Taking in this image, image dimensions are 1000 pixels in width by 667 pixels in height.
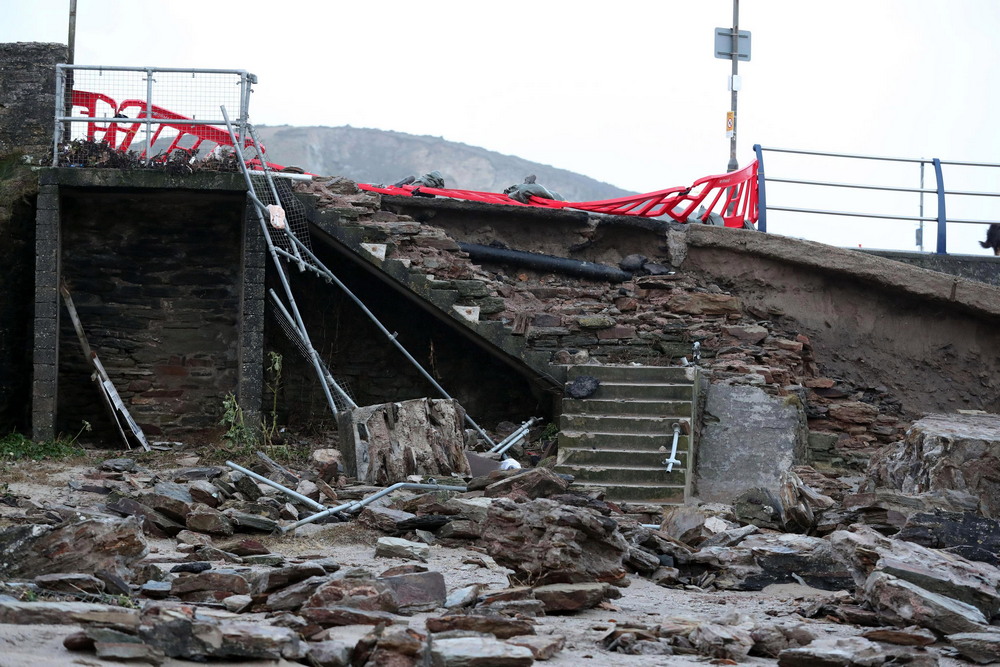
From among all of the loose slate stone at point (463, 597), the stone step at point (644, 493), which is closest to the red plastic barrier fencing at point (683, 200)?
the stone step at point (644, 493)

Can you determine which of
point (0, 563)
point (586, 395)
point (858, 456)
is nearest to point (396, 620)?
point (0, 563)

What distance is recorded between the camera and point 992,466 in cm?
720

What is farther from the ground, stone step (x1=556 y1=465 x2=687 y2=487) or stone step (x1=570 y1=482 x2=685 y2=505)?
stone step (x1=556 y1=465 x2=687 y2=487)

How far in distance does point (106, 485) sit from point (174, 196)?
149 inches

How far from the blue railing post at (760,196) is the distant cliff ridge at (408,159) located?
32.5 meters

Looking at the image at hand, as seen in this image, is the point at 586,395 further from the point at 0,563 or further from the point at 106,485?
the point at 0,563

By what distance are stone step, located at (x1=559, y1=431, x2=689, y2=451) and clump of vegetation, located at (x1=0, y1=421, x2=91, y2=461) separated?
175 inches

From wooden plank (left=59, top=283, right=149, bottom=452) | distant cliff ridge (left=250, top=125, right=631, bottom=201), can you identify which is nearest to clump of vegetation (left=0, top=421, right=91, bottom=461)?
wooden plank (left=59, top=283, right=149, bottom=452)

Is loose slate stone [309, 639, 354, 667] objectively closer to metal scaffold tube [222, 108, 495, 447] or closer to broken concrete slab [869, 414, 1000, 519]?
→ broken concrete slab [869, 414, 1000, 519]

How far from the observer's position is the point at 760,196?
12.7 meters

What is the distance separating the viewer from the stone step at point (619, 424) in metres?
10.1

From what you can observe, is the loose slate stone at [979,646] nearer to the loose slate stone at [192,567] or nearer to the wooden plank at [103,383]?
the loose slate stone at [192,567]

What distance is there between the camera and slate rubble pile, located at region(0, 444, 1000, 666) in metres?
3.83

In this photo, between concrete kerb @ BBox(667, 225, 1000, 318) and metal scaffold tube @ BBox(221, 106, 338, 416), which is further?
concrete kerb @ BBox(667, 225, 1000, 318)
